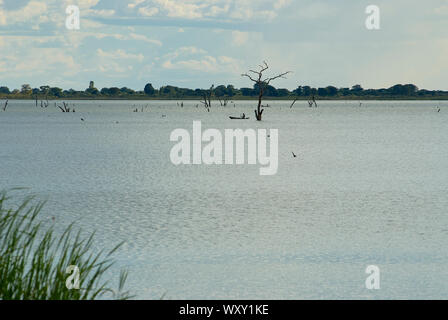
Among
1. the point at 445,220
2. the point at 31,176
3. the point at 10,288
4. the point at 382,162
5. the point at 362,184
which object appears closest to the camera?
the point at 10,288

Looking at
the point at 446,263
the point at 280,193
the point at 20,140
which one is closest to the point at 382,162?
the point at 280,193

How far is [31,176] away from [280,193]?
14401 millimetres

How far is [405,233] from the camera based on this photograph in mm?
21578

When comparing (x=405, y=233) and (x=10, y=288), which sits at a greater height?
(x=10, y=288)

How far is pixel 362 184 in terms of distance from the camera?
34750 millimetres

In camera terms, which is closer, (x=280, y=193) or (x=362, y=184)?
(x=280, y=193)

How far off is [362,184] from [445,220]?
36.0 feet

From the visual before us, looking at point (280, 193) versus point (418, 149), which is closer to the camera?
point (280, 193)

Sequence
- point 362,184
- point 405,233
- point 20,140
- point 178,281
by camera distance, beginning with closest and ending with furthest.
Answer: point 178,281 → point 405,233 → point 362,184 → point 20,140
